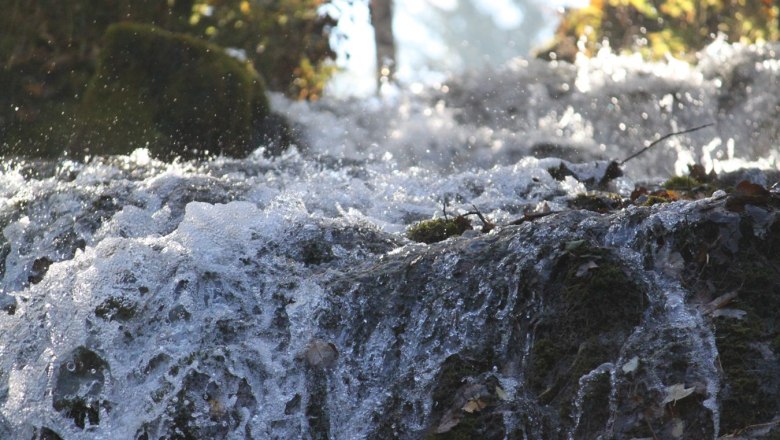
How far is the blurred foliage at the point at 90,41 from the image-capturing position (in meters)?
9.17

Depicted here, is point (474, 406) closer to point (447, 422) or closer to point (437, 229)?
point (447, 422)

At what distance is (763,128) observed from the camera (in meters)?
8.14

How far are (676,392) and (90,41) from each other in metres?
8.62

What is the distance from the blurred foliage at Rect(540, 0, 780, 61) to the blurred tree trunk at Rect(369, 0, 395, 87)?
3.26m

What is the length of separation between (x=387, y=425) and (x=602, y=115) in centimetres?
604

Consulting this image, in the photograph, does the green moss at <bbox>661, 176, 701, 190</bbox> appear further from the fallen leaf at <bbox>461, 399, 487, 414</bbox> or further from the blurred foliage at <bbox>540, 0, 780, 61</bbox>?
the blurred foliage at <bbox>540, 0, 780, 61</bbox>

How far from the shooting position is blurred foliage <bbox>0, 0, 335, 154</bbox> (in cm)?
917

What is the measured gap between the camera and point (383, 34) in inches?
453

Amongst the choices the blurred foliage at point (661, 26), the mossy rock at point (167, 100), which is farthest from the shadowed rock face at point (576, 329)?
the blurred foliage at point (661, 26)

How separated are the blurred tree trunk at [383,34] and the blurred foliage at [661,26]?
326 centimetres

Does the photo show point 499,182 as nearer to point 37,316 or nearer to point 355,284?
point 355,284

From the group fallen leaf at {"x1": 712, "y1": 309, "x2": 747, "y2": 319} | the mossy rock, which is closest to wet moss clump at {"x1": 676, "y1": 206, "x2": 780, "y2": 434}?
fallen leaf at {"x1": 712, "y1": 309, "x2": 747, "y2": 319}

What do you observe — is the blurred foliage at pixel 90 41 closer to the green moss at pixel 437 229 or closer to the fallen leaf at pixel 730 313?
the green moss at pixel 437 229

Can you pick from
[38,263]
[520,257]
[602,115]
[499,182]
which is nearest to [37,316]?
[38,263]
